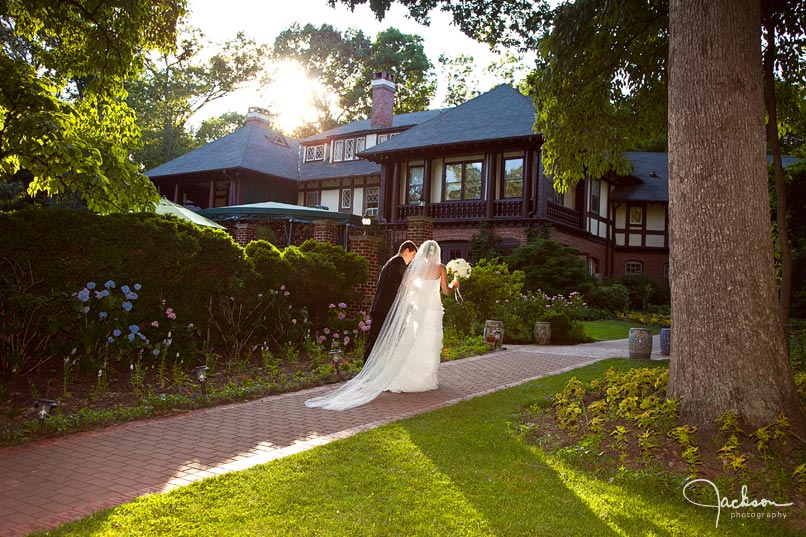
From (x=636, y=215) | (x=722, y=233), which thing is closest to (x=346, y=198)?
(x=636, y=215)

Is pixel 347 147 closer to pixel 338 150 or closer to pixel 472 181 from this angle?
pixel 338 150

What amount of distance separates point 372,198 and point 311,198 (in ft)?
14.3

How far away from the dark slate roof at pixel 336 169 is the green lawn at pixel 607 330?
15618 mm

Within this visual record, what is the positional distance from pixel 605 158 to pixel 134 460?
9.13 m

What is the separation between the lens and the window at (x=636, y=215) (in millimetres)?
31516

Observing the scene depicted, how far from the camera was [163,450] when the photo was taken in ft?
16.9

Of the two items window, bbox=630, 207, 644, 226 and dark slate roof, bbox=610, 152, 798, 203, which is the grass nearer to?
dark slate roof, bbox=610, 152, 798, 203

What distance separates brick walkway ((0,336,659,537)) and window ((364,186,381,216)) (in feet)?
80.3

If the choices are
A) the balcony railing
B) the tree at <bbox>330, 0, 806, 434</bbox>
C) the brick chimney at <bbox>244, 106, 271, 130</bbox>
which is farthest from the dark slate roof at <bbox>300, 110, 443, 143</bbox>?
the tree at <bbox>330, 0, 806, 434</bbox>

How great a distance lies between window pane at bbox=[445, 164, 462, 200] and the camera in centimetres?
2694

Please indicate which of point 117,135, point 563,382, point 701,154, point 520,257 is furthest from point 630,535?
point 520,257

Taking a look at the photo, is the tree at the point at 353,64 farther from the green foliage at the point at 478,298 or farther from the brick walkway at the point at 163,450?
the brick walkway at the point at 163,450

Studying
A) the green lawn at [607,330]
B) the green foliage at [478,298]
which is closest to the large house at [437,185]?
the green foliage at [478,298]

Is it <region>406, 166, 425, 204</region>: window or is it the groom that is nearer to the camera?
the groom
